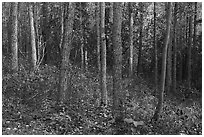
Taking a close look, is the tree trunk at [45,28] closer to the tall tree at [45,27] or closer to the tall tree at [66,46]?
the tall tree at [45,27]

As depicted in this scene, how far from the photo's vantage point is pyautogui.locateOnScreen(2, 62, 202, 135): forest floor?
1077cm

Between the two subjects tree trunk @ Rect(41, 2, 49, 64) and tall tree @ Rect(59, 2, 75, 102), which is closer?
tall tree @ Rect(59, 2, 75, 102)

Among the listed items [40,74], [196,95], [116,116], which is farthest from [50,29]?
[116,116]

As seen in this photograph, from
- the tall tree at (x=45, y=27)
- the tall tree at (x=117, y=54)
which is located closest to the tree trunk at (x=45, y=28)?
the tall tree at (x=45, y=27)

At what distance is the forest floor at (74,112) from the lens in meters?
10.8

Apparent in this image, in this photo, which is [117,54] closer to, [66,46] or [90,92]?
[66,46]

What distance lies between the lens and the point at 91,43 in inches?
966

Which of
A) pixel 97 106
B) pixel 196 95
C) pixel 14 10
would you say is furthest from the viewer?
pixel 196 95

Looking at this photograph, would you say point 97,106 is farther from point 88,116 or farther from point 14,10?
point 14,10

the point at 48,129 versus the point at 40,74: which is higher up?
the point at 40,74

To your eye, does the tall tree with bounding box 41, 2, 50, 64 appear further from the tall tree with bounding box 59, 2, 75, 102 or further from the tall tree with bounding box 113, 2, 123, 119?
the tall tree with bounding box 113, 2, 123, 119

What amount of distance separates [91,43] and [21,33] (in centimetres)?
689

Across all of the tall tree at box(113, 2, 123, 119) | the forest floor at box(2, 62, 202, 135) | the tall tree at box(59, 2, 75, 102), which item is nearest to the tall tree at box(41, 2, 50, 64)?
the forest floor at box(2, 62, 202, 135)

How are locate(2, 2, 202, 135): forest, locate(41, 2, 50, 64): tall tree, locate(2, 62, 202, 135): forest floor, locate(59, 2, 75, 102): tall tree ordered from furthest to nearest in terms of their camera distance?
locate(41, 2, 50, 64): tall tree, locate(59, 2, 75, 102): tall tree, locate(2, 2, 202, 135): forest, locate(2, 62, 202, 135): forest floor
